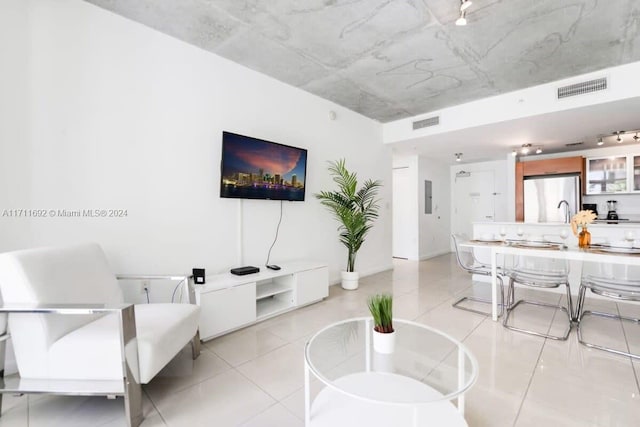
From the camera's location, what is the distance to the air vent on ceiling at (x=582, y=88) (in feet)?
10.5

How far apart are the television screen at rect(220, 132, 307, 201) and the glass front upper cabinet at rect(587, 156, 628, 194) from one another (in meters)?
5.76

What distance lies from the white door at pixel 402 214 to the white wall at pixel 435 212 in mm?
270

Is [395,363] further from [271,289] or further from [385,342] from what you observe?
[271,289]

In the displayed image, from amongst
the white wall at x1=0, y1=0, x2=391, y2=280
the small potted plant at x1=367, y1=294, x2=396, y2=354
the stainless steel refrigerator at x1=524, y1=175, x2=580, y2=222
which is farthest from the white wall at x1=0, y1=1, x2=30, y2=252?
the stainless steel refrigerator at x1=524, y1=175, x2=580, y2=222

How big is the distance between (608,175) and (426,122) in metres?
3.82

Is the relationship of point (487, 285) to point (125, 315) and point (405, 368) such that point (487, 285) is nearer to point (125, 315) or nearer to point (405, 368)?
point (405, 368)

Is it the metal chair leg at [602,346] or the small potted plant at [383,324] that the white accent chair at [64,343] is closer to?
the small potted plant at [383,324]

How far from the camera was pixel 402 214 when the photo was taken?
672 cm

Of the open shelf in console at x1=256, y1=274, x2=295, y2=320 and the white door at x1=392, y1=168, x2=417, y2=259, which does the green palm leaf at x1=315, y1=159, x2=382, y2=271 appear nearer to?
the open shelf in console at x1=256, y1=274, x2=295, y2=320

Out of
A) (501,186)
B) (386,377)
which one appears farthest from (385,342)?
(501,186)

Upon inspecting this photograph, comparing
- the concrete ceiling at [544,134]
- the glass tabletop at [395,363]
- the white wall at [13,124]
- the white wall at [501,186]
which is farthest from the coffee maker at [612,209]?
the white wall at [13,124]

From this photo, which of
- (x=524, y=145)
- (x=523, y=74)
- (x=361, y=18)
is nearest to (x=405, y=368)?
(x=361, y=18)

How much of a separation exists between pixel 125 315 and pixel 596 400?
2772 millimetres

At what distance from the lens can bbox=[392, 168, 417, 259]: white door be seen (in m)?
6.59
